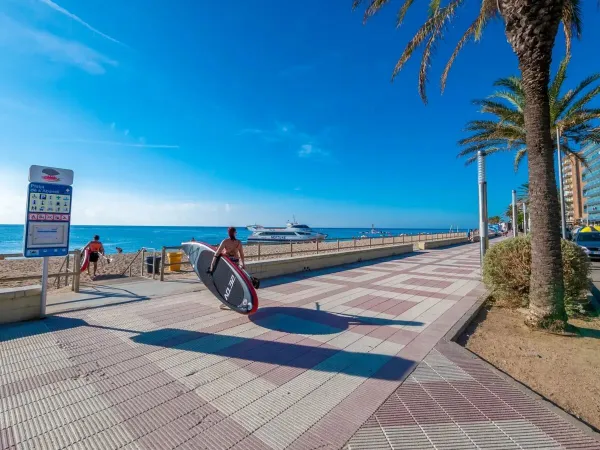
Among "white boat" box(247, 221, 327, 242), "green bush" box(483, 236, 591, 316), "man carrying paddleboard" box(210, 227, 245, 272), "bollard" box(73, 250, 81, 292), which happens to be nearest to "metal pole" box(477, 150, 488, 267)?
"green bush" box(483, 236, 591, 316)

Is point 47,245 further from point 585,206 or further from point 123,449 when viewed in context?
point 585,206

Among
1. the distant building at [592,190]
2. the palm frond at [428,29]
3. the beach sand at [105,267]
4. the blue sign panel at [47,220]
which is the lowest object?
the beach sand at [105,267]

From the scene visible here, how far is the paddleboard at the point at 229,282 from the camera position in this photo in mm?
4508

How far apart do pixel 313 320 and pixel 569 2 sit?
8.50 meters

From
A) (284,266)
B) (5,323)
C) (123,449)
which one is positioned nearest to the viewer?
(123,449)

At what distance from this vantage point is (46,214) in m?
4.66

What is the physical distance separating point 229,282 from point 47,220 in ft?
10.3

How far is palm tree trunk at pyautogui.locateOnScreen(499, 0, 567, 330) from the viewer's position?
173 inches

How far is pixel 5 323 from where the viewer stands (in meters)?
4.29

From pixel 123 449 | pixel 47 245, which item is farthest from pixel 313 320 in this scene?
pixel 47 245

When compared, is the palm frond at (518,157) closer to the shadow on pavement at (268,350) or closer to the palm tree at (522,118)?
the palm tree at (522,118)

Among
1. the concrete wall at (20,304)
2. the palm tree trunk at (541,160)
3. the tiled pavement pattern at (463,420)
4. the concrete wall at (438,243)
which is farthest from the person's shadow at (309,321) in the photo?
the concrete wall at (438,243)

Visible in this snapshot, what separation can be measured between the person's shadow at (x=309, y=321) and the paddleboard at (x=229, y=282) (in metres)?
0.39

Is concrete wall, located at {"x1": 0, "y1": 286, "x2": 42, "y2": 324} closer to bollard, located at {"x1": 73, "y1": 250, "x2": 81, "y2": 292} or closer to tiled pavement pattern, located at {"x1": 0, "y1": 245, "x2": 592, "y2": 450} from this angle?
tiled pavement pattern, located at {"x1": 0, "y1": 245, "x2": 592, "y2": 450}
